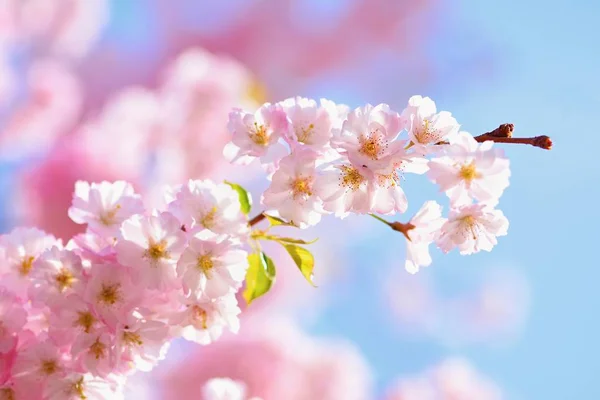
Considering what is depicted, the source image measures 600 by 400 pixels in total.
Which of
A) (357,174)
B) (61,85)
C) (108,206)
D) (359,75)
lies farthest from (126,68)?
(357,174)

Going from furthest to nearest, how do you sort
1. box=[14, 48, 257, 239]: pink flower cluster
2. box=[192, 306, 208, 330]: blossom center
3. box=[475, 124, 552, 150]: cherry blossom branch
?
box=[14, 48, 257, 239]: pink flower cluster → box=[192, 306, 208, 330]: blossom center → box=[475, 124, 552, 150]: cherry blossom branch

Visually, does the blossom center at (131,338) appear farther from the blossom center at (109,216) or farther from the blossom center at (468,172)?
the blossom center at (468,172)

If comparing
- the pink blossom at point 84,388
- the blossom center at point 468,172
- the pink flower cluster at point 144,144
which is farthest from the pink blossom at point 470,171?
the pink flower cluster at point 144,144

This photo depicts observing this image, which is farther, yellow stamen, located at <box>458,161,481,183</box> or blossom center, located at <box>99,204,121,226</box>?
blossom center, located at <box>99,204,121,226</box>

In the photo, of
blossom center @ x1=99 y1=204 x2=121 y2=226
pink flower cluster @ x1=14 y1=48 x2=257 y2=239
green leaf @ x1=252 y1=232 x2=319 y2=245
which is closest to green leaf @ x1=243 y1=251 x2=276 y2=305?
green leaf @ x1=252 y1=232 x2=319 y2=245

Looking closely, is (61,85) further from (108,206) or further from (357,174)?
(357,174)

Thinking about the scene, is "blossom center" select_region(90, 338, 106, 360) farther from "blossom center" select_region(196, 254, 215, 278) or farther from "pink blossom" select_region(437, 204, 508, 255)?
"pink blossom" select_region(437, 204, 508, 255)
